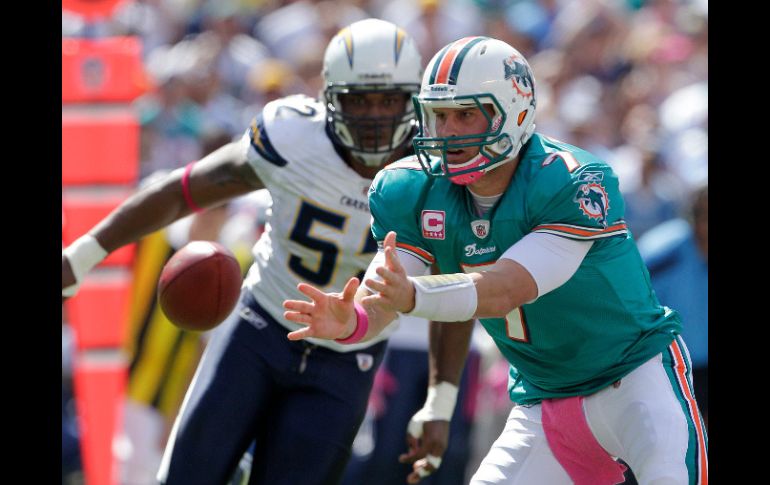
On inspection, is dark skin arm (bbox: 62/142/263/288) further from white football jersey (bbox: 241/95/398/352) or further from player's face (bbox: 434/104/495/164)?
player's face (bbox: 434/104/495/164)

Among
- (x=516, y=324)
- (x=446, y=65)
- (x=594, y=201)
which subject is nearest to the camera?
(x=594, y=201)

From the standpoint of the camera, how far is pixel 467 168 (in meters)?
3.60

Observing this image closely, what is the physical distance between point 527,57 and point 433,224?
6002mm

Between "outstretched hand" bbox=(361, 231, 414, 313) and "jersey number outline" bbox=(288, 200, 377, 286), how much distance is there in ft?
4.11

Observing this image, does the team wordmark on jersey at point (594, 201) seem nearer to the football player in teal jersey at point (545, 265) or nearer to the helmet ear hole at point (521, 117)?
the football player in teal jersey at point (545, 265)

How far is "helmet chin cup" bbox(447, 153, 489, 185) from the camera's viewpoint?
11.8 ft

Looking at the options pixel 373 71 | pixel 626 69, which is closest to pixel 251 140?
pixel 373 71

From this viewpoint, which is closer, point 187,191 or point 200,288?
point 200,288

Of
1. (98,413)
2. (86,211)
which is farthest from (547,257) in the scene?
(98,413)

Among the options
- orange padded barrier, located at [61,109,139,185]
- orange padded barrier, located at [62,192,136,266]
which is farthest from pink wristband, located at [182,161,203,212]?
orange padded barrier, located at [61,109,139,185]

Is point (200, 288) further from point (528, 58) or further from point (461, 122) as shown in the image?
point (528, 58)

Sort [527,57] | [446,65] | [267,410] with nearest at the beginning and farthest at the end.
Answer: [446,65], [267,410], [527,57]

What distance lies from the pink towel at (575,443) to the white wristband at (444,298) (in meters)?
0.71
